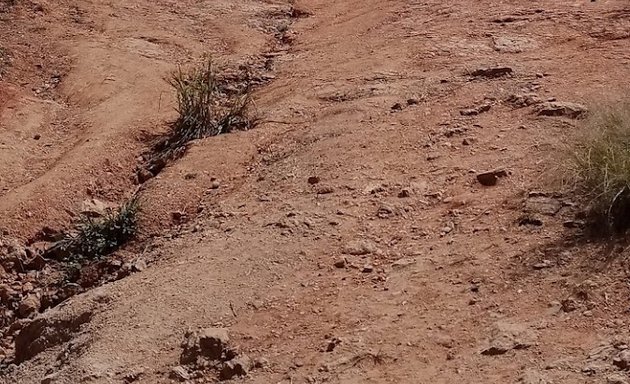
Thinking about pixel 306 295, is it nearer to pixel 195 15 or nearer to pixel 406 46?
pixel 406 46

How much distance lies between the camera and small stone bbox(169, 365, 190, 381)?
393 centimetres

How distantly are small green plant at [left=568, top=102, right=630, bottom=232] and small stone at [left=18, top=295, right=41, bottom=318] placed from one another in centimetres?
267

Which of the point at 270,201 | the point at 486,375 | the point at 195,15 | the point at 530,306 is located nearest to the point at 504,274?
the point at 530,306

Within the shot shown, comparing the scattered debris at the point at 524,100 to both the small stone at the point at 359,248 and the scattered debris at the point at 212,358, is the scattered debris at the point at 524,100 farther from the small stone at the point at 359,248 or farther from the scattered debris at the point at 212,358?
the scattered debris at the point at 212,358

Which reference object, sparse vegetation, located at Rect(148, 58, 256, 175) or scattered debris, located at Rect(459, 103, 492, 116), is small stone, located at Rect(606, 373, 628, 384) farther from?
sparse vegetation, located at Rect(148, 58, 256, 175)

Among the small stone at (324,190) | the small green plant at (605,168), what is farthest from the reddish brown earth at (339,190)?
the small green plant at (605,168)

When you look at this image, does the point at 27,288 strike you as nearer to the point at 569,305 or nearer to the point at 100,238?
the point at 100,238

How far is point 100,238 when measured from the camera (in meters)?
5.36

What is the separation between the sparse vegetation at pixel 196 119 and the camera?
5.96 meters

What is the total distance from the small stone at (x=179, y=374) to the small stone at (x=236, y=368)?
142 millimetres

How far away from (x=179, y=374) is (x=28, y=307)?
1.51 metres

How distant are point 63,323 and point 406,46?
9.37ft

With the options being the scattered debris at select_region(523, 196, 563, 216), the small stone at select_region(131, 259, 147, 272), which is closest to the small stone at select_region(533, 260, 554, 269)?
the scattered debris at select_region(523, 196, 563, 216)

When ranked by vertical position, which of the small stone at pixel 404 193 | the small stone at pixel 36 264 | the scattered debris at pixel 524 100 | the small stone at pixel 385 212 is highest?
the scattered debris at pixel 524 100
